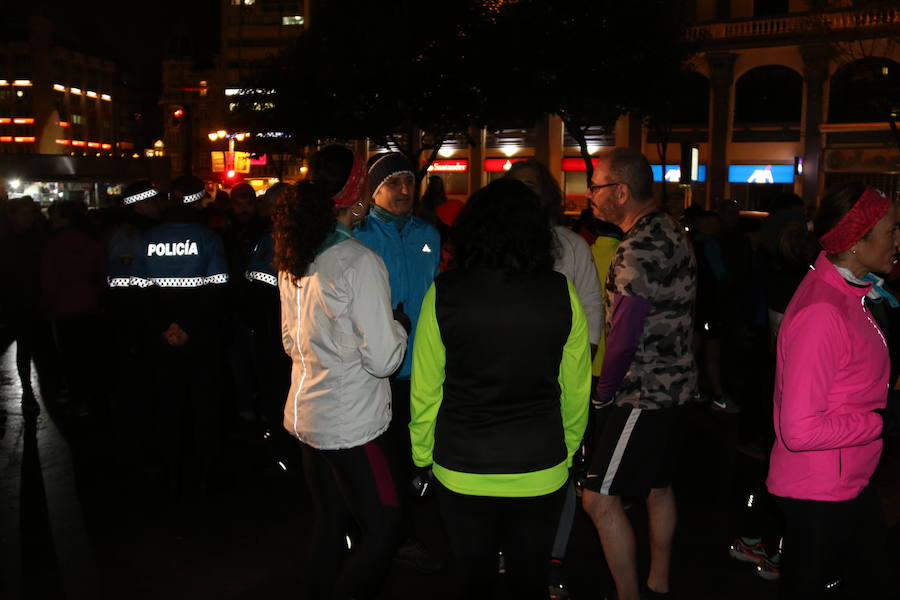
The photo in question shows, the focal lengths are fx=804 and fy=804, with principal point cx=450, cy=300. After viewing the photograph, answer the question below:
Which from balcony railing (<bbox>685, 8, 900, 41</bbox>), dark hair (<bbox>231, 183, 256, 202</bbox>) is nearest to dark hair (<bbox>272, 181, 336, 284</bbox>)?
dark hair (<bbox>231, 183, 256, 202</bbox>)

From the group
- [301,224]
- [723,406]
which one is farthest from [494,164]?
[301,224]

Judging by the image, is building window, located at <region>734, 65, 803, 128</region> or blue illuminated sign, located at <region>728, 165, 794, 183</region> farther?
blue illuminated sign, located at <region>728, 165, 794, 183</region>

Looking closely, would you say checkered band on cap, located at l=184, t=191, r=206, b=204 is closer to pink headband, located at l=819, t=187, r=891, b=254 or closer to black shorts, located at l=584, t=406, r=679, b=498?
black shorts, located at l=584, t=406, r=679, b=498

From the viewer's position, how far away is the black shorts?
345cm

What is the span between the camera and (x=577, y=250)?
4234 mm

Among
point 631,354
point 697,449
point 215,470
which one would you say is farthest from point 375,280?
point 697,449

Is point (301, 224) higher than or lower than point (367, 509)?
higher

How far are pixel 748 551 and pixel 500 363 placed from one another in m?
2.67

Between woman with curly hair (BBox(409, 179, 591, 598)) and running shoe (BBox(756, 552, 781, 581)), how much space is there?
2034 millimetres

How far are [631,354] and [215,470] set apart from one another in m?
3.79

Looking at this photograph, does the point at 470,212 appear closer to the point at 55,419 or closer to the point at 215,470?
the point at 215,470

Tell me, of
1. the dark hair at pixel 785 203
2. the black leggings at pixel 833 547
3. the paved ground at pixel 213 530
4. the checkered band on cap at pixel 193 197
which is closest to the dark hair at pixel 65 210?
the checkered band on cap at pixel 193 197

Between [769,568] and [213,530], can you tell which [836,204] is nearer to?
[769,568]

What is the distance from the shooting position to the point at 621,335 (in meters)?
3.29
